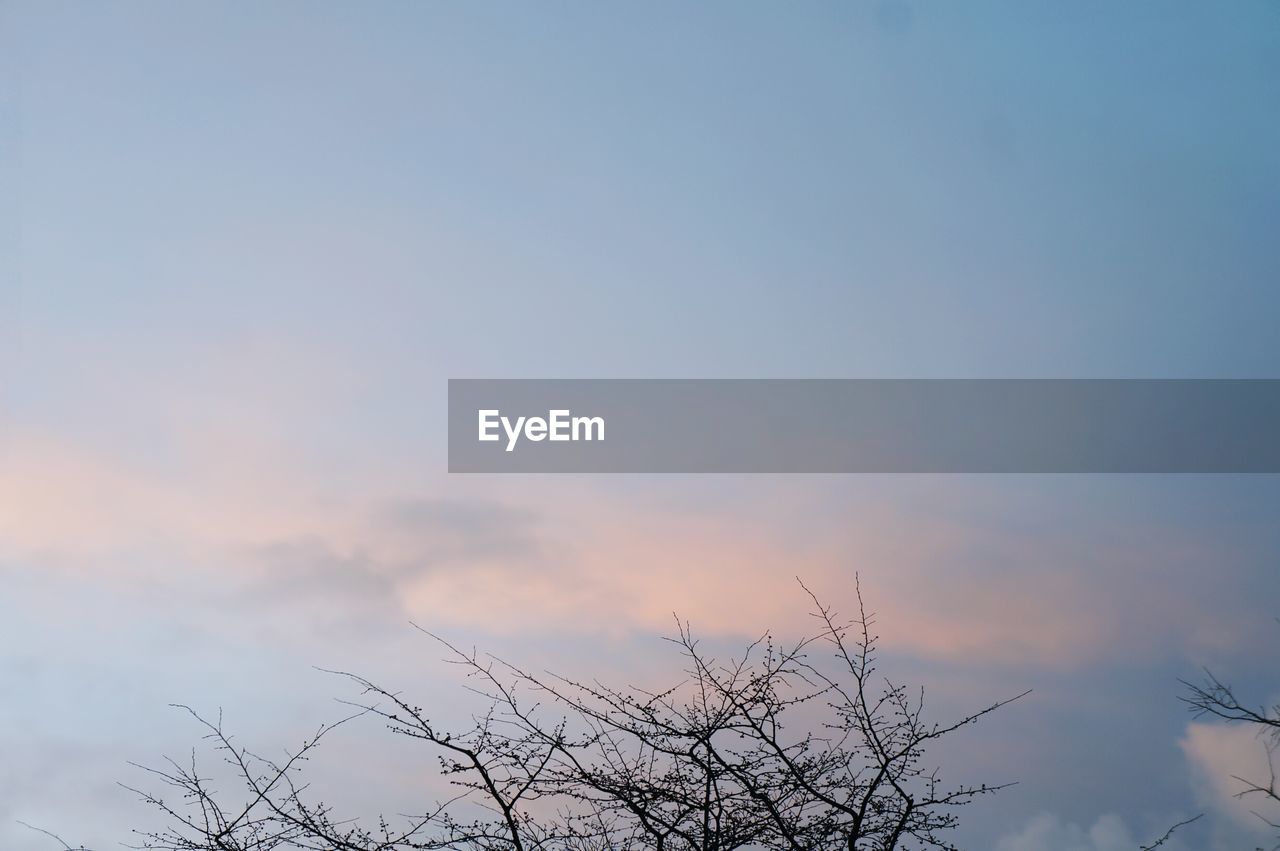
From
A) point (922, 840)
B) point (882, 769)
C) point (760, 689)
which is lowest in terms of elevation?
point (922, 840)

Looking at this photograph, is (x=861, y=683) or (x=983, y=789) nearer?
(x=983, y=789)

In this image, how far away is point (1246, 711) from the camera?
41.4 ft

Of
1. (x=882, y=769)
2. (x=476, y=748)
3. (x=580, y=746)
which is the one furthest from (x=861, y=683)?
(x=476, y=748)

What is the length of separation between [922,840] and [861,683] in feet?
4.16

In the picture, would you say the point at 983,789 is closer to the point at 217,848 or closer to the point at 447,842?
the point at 447,842

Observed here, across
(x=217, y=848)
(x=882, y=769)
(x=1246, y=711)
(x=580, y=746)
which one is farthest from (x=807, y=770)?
(x=1246, y=711)

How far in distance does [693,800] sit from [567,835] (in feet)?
3.51

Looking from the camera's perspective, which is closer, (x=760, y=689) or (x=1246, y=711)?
(x=760, y=689)

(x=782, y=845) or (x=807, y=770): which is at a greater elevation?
(x=807, y=770)

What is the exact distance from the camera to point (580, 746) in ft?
25.8

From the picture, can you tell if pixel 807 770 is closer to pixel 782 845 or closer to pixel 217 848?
pixel 782 845

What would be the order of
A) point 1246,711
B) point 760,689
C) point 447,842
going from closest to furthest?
1. point 447,842
2. point 760,689
3. point 1246,711

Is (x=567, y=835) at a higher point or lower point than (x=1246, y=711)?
lower

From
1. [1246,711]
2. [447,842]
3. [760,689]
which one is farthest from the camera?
[1246,711]
